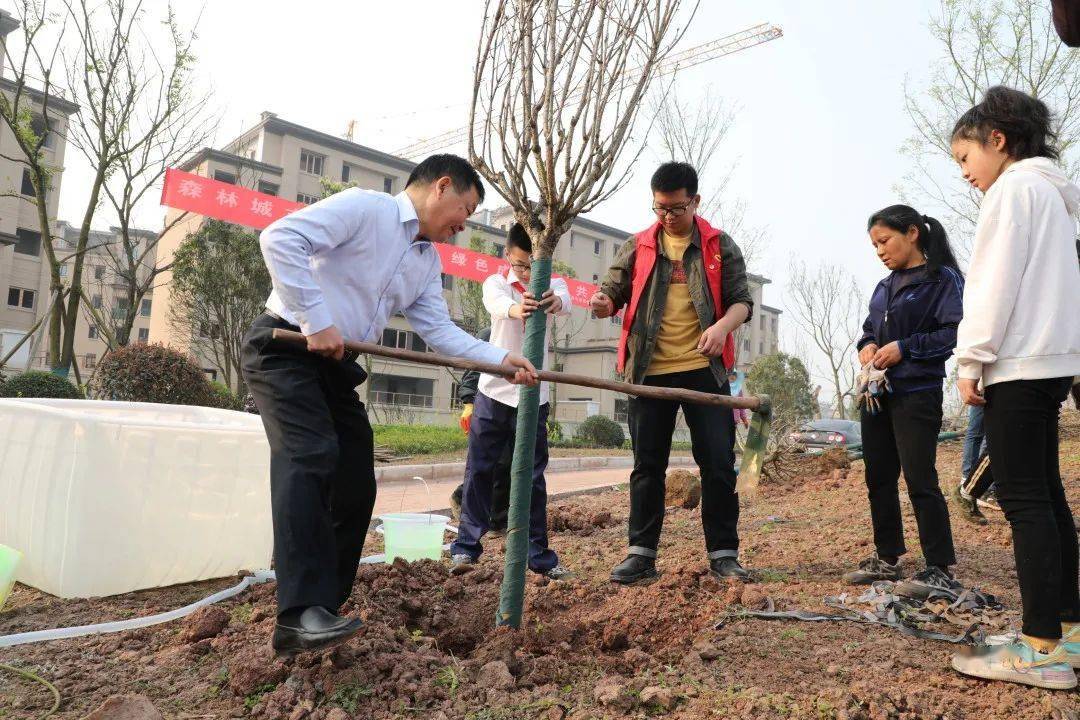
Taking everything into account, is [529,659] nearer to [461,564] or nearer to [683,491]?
[461,564]

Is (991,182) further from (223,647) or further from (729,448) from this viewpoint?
(223,647)

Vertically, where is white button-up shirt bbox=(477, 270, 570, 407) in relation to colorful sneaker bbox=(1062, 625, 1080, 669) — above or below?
above

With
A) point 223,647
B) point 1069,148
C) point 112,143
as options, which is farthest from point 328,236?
point 1069,148

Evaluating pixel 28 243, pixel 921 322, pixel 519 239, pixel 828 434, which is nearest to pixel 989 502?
pixel 921 322

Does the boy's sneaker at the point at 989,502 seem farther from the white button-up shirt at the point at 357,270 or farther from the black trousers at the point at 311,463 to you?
the black trousers at the point at 311,463

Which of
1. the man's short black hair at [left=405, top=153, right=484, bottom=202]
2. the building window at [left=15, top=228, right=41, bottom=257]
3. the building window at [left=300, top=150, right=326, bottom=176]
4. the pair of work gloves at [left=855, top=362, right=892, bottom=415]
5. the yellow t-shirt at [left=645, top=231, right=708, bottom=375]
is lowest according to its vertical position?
the pair of work gloves at [left=855, top=362, right=892, bottom=415]

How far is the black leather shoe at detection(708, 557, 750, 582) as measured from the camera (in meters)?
3.23

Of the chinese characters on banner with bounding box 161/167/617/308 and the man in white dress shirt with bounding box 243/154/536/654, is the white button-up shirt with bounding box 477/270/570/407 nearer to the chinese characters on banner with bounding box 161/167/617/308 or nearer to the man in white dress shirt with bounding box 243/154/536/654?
the man in white dress shirt with bounding box 243/154/536/654

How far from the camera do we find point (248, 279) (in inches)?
701

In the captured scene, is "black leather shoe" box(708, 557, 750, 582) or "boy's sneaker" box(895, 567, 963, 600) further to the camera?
"black leather shoe" box(708, 557, 750, 582)

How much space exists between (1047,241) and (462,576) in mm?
2576

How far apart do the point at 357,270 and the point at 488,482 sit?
1.88 meters

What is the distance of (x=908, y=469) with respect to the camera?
3080 mm

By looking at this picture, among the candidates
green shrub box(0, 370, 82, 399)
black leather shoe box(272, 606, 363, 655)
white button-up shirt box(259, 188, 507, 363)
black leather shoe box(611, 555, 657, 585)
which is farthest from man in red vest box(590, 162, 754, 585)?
green shrub box(0, 370, 82, 399)
